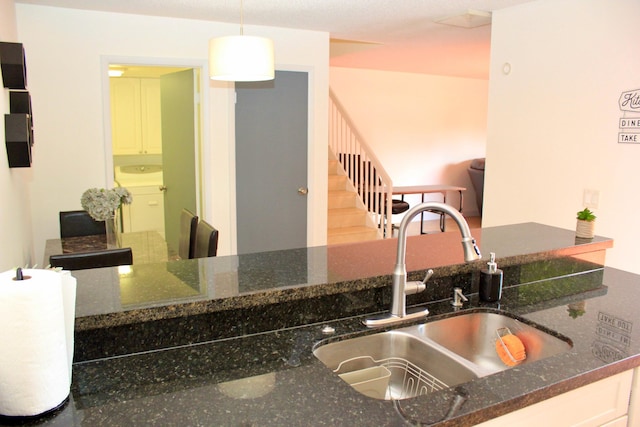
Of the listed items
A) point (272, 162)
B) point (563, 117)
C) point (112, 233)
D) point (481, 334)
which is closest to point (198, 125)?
point (272, 162)

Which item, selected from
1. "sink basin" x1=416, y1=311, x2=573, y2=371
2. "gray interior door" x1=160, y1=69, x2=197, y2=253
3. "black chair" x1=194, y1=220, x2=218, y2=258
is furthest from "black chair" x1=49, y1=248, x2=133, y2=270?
"gray interior door" x1=160, y1=69, x2=197, y2=253

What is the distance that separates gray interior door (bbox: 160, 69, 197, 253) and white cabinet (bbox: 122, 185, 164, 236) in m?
0.65

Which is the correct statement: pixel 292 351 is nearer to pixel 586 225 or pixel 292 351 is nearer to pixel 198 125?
pixel 586 225

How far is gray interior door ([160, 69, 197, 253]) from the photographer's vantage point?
15.7 ft

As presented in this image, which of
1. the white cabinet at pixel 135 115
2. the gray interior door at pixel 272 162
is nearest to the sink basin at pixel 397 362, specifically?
the gray interior door at pixel 272 162

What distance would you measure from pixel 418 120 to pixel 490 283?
718 cm

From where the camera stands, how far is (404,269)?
1611mm

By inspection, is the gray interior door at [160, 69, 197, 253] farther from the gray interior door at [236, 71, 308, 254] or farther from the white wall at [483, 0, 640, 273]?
the white wall at [483, 0, 640, 273]

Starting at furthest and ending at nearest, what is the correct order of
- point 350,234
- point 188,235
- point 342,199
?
point 342,199 → point 350,234 → point 188,235

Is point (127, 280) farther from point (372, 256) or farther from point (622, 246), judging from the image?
point (622, 246)

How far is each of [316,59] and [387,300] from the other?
3599mm

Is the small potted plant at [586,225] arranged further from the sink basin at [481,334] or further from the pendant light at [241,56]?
the pendant light at [241,56]

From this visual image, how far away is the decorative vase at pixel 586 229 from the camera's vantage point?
2289mm

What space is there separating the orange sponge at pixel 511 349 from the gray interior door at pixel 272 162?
131 inches
